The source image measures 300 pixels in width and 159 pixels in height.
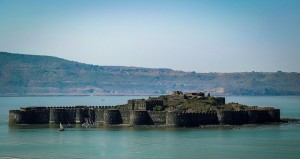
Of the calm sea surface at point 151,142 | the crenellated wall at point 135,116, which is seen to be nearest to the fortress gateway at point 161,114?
the crenellated wall at point 135,116

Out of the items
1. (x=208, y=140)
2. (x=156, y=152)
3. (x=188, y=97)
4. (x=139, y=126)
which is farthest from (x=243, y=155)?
(x=188, y=97)

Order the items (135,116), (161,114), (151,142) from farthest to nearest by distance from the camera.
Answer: (135,116)
(161,114)
(151,142)

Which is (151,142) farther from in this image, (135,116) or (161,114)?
(135,116)

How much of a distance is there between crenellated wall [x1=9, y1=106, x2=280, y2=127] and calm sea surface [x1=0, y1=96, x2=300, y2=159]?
2566 mm

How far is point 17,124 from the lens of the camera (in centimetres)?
8650

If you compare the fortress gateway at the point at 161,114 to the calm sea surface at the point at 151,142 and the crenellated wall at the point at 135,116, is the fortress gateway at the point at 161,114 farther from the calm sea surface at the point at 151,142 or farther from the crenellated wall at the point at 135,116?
the calm sea surface at the point at 151,142

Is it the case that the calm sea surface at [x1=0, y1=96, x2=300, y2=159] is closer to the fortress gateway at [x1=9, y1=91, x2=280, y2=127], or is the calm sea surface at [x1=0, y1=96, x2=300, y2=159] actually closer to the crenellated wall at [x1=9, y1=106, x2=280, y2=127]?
the crenellated wall at [x1=9, y1=106, x2=280, y2=127]

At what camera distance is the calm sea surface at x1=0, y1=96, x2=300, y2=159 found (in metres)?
58.0

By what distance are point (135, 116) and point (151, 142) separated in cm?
1574

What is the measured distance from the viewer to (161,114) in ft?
268

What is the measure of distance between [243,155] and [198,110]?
1108 inches

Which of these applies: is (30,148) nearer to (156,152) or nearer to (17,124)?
(156,152)

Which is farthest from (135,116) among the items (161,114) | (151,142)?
(151,142)

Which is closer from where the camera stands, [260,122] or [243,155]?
[243,155]
